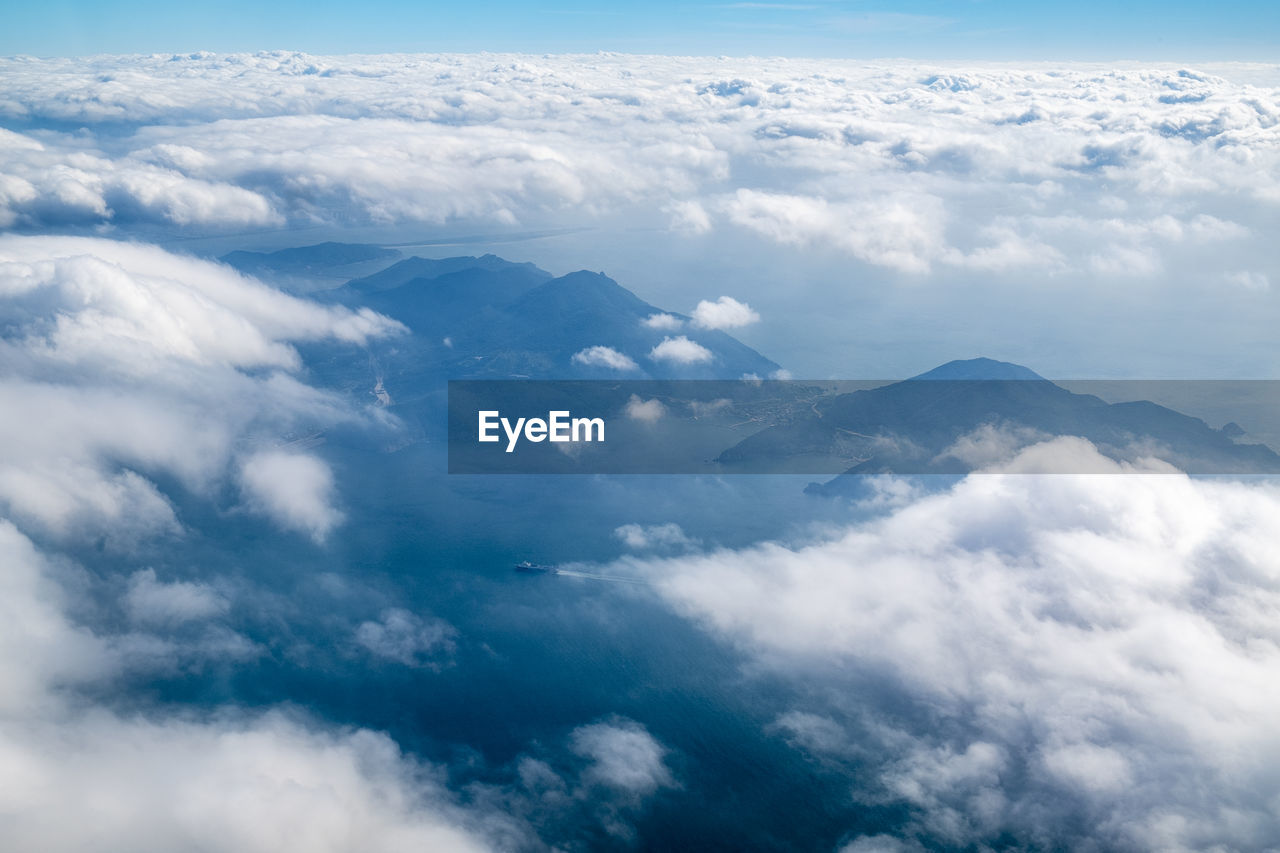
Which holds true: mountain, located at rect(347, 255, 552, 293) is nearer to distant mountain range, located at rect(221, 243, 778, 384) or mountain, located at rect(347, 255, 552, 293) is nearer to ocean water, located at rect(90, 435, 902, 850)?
distant mountain range, located at rect(221, 243, 778, 384)

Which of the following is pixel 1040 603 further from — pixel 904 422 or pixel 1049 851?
pixel 904 422

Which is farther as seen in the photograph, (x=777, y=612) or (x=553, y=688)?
(x=777, y=612)

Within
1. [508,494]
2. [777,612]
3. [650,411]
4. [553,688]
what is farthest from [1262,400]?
[553,688]

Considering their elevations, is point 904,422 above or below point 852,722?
above

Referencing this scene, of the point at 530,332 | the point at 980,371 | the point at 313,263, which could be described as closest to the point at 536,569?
the point at 980,371

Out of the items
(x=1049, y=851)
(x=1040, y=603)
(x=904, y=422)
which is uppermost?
(x=904, y=422)

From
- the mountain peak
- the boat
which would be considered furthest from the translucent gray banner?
the boat

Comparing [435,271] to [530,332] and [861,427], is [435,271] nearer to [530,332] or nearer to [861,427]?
[530,332]
